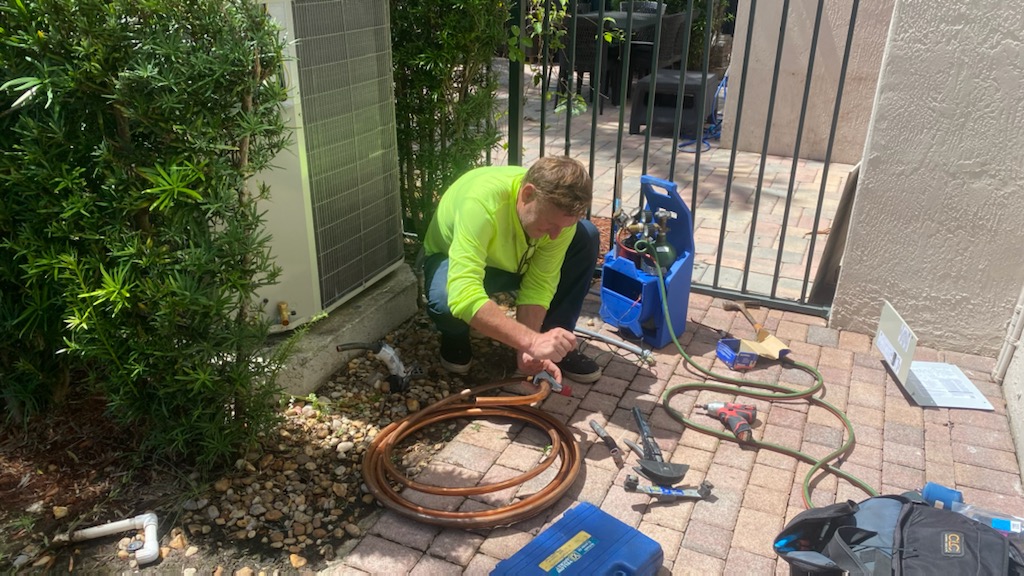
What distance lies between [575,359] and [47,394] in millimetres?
2095

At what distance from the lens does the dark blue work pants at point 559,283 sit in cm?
332

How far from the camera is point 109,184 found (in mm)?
2205

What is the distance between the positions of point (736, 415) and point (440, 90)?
2144 millimetres

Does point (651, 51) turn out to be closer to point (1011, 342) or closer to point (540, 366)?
point (1011, 342)

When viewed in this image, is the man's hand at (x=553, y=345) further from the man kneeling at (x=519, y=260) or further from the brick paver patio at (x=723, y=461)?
the brick paver patio at (x=723, y=461)

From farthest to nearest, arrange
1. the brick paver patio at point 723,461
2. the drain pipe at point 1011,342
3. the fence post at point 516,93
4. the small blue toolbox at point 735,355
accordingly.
Answer: the fence post at point 516,93, the small blue toolbox at point 735,355, the drain pipe at point 1011,342, the brick paver patio at point 723,461

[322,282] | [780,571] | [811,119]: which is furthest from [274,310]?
[811,119]

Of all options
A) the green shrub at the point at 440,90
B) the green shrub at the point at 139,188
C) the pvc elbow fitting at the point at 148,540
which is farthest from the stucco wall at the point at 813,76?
the pvc elbow fitting at the point at 148,540

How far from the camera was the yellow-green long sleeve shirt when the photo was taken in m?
2.90

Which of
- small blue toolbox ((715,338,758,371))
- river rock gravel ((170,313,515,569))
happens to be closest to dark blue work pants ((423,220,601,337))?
river rock gravel ((170,313,515,569))

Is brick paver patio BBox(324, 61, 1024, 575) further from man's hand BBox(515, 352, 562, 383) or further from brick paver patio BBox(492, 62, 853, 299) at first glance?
brick paver patio BBox(492, 62, 853, 299)

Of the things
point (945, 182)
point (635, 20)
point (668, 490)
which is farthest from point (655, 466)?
point (635, 20)

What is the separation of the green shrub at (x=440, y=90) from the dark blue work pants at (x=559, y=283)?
843 millimetres

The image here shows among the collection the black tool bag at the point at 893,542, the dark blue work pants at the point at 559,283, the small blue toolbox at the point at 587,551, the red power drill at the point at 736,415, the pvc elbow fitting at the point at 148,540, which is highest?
the dark blue work pants at the point at 559,283
